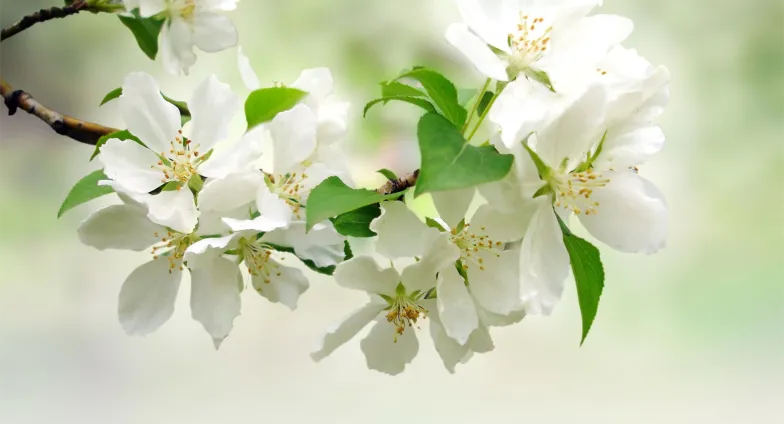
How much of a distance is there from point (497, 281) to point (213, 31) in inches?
18.6

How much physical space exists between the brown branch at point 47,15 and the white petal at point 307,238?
40cm

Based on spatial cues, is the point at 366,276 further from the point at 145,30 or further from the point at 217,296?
the point at 145,30

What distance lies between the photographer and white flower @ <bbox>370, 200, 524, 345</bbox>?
0.53 meters

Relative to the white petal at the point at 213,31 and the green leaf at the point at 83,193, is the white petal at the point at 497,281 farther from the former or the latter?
the white petal at the point at 213,31

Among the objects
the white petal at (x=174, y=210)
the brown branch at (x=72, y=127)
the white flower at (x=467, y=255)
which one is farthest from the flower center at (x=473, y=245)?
the brown branch at (x=72, y=127)

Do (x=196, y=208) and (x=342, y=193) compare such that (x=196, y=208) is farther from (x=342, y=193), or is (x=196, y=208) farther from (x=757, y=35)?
(x=757, y=35)

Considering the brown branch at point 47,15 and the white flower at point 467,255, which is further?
the brown branch at point 47,15

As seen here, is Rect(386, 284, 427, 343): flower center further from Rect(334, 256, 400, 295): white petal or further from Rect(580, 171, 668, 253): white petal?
Rect(580, 171, 668, 253): white petal

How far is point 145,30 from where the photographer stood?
0.84 metres

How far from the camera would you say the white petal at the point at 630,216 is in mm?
520

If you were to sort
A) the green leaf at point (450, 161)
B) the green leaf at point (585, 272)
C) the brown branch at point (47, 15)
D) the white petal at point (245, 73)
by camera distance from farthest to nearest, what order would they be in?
1. the brown branch at point (47, 15)
2. the white petal at point (245, 73)
3. the green leaf at point (585, 272)
4. the green leaf at point (450, 161)

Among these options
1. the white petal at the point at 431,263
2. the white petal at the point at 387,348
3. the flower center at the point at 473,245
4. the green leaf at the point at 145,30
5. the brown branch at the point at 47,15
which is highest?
the green leaf at the point at 145,30

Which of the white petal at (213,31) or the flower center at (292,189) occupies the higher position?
the white petal at (213,31)

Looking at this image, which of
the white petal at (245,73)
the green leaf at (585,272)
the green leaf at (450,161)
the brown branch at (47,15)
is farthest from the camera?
the brown branch at (47,15)
